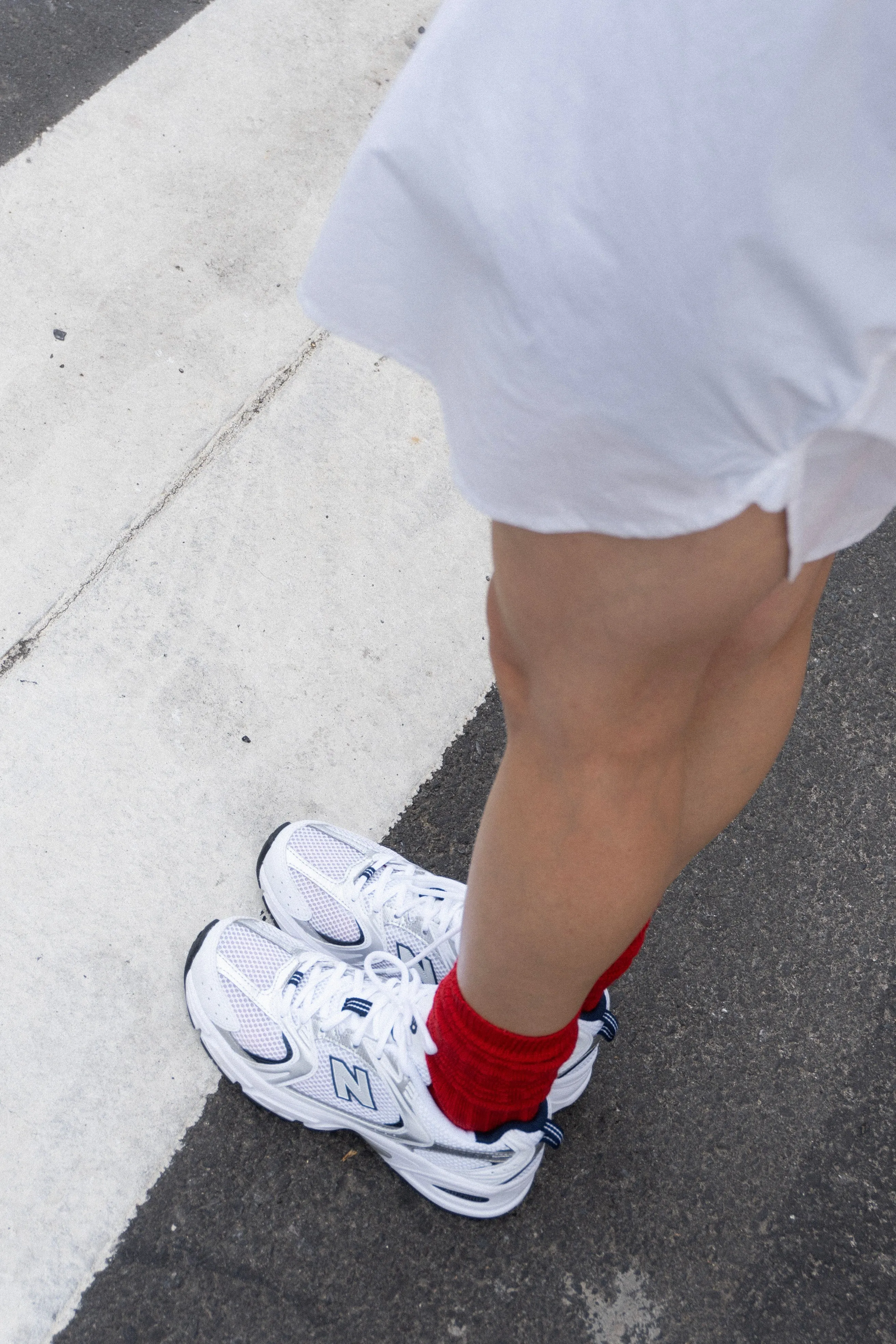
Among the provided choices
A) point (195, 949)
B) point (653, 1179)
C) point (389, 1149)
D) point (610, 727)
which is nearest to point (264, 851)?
point (195, 949)

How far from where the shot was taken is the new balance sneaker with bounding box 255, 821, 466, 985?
4.28 feet

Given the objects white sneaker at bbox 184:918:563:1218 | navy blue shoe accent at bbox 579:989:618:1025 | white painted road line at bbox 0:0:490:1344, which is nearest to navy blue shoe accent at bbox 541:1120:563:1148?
white sneaker at bbox 184:918:563:1218

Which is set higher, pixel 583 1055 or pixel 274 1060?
pixel 274 1060

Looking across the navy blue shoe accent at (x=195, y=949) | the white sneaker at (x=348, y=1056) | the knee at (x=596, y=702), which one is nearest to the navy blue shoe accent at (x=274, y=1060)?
the white sneaker at (x=348, y=1056)

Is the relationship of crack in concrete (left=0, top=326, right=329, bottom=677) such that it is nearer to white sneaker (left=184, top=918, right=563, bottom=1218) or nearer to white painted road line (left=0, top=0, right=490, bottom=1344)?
white painted road line (left=0, top=0, right=490, bottom=1344)

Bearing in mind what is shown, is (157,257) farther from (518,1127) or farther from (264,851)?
(518,1127)

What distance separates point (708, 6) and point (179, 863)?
1.17 metres

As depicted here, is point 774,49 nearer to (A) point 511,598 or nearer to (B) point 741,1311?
(A) point 511,598

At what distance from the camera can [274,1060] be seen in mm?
1233

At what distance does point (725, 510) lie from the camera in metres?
A: 0.60

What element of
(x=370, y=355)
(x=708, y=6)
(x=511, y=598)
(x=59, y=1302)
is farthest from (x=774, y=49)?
(x=370, y=355)

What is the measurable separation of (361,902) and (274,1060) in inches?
8.3

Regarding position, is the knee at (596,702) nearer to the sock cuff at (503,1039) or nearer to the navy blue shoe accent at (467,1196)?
the sock cuff at (503,1039)

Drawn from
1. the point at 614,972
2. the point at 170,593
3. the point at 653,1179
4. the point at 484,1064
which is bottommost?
the point at 653,1179
